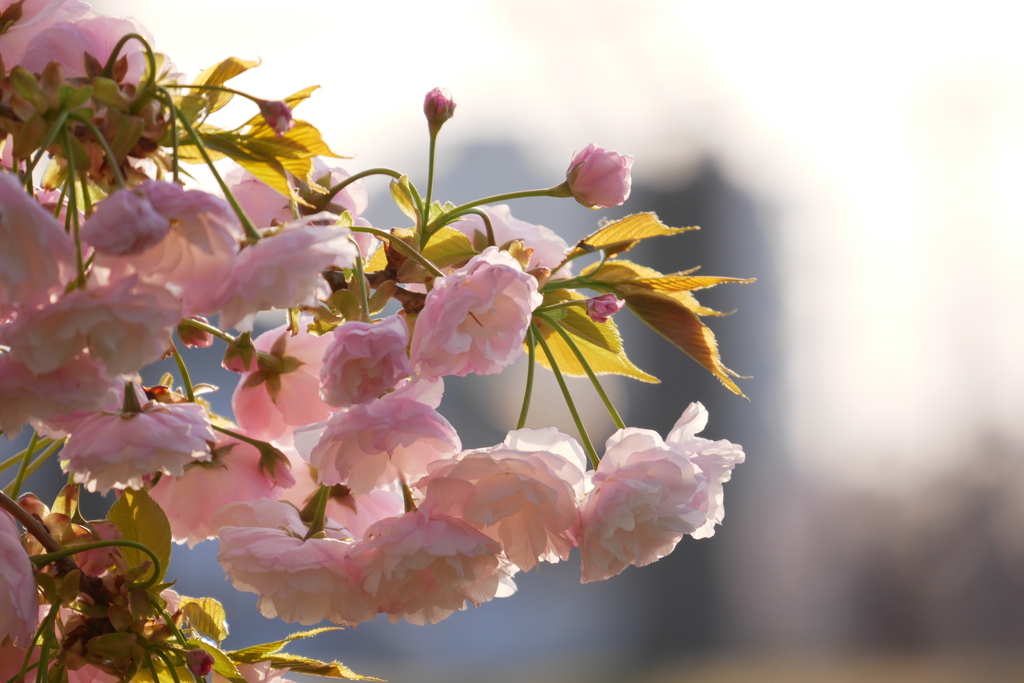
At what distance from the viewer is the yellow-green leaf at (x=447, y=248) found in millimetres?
379

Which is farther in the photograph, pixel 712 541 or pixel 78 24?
pixel 712 541

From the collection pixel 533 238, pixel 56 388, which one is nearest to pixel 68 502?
pixel 56 388

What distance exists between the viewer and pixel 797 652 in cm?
615

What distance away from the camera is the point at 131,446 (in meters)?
0.28

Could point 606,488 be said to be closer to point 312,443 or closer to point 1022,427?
point 312,443

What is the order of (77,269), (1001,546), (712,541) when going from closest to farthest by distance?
(77,269) < (1001,546) < (712,541)

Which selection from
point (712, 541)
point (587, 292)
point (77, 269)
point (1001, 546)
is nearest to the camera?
point (77, 269)

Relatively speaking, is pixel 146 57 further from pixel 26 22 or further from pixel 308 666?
pixel 308 666

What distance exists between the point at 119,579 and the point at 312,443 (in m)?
0.08

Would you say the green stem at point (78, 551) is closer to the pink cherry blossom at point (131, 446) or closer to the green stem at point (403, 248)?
the pink cherry blossom at point (131, 446)

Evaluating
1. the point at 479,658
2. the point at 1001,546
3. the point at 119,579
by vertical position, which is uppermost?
the point at 119,579

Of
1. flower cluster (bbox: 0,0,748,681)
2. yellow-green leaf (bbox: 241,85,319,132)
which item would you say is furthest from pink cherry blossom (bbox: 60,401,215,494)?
yellow-green leaf (bbox: 241,85,319,132)

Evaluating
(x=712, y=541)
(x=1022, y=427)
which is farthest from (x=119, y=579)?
(x=712, y=541)

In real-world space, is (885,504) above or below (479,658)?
above
